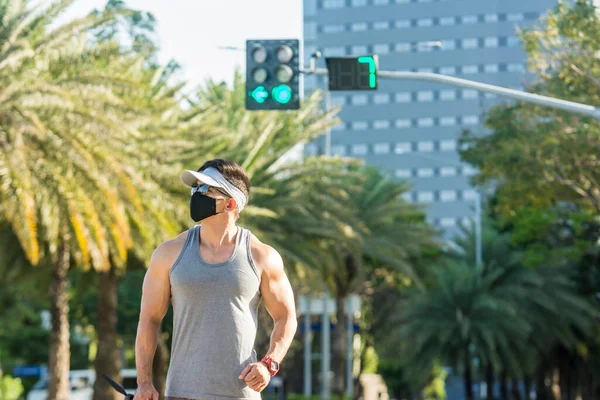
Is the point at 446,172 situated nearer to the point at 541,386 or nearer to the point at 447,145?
the point at 447,145

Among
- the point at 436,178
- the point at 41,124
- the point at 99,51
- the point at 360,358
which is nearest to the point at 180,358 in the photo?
the point at 41,124

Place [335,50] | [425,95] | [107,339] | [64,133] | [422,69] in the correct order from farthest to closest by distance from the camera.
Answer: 1. [335,50]
2. [425,95]
3. [422,69]
4. [107,339]
5. [64,133]

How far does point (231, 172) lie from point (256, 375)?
82cm

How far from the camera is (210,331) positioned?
4.65m

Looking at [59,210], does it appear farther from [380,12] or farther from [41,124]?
[380,12]

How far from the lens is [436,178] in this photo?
501 feet

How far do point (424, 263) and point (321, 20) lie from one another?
119m

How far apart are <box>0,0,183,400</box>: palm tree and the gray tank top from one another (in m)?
13.4

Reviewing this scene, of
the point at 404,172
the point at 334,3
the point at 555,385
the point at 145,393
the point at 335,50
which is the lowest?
the point at 145,393

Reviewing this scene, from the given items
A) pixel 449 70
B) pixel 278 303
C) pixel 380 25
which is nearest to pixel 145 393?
pixel 278 303

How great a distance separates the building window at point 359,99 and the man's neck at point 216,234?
153956mm

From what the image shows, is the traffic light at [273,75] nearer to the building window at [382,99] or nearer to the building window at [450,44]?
the building window at [450,44]

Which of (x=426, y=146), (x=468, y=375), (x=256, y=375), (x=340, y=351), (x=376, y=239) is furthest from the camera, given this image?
(x=426, y=146)

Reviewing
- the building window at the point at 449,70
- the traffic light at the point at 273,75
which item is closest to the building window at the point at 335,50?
the building window at the point at 449,70
